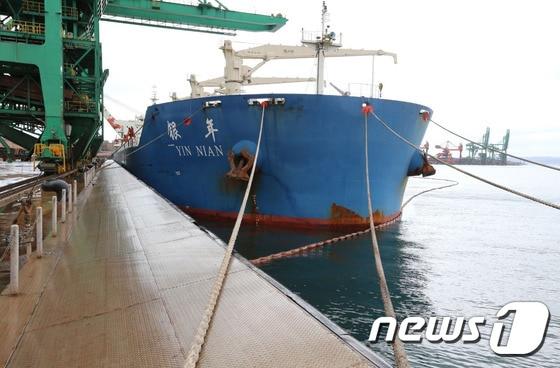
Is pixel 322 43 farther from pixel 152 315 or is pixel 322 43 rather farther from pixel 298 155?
pixel 152 315

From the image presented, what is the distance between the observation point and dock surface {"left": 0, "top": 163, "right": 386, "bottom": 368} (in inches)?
101

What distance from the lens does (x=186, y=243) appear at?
19.2 feet

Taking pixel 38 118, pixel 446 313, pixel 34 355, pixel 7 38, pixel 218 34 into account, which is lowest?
pixel 446 313

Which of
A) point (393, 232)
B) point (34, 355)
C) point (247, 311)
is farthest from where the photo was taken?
point (393, 232)

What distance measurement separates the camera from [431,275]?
8.23m

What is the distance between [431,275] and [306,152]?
4096 mm

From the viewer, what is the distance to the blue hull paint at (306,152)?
416 inches

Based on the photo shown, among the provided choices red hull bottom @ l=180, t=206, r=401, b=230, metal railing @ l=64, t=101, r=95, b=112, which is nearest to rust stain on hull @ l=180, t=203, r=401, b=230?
red hull bottom @ l=180, t=206, r=401, b=230

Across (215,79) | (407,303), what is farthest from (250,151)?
(215,79)

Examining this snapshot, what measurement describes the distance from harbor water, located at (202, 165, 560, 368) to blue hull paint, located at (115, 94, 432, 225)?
80cm

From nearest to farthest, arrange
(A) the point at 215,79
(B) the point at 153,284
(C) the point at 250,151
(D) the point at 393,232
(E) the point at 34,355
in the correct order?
(E) the point at 34,355 → (B) the point at 153,284 → (C) the point at 250,151 → (D) the point at 393,232 → (A) the point at 215,79

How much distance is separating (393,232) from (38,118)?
47.8 ft

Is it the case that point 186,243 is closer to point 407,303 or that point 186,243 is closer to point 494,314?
point 407,303
